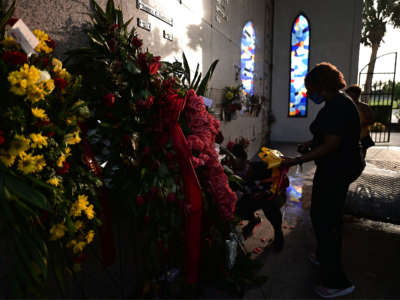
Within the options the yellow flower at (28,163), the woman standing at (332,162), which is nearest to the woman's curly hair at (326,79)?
the woman standing at (332,162)

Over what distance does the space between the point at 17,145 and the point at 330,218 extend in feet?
Result: 6.19

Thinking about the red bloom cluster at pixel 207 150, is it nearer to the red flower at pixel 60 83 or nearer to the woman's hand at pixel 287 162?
the woman's hand at pixel 287 162

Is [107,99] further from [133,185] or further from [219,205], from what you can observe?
[219,205]

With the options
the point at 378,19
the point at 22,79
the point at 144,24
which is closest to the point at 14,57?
the point at 22,79

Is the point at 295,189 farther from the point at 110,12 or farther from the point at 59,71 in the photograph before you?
the point at 59,71

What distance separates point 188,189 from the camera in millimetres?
1677

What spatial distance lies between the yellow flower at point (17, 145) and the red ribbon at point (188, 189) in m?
0.80

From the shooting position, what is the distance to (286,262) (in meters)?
2.50

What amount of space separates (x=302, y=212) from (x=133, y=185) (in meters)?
2.77

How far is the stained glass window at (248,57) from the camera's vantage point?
18.6 ft

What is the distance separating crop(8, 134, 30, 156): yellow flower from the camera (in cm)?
95

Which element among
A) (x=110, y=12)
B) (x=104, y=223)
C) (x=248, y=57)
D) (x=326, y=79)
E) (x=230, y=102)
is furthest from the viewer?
(x=248, y=57)

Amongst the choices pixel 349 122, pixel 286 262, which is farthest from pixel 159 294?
pixel 349 122

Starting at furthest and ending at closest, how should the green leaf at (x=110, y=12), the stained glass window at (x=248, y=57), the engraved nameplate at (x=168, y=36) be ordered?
1. the stained glass window at (x=248, y=57)
2. the engraved nameplate at (x=168, y=36)
3. the green leaf at (x=110, y=12)
